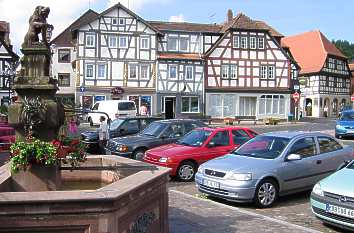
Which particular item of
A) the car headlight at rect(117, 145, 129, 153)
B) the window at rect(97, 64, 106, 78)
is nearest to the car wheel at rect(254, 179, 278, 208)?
the car headlight at rect(117, 145, 129, 153)

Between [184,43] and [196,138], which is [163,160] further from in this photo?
[184,43]

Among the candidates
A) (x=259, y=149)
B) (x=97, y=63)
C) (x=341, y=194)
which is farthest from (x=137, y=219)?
(x=97, y=63)

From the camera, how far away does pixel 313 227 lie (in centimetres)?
893

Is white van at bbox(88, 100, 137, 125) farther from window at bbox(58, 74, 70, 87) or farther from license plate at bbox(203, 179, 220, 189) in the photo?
license plate at bbox(203, 179, 220, 189)

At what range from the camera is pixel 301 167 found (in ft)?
36.7

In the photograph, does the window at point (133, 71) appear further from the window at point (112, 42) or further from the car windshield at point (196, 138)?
the car windshield at point (196, 138)

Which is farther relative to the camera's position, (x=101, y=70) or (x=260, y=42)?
(x=260, y=42)

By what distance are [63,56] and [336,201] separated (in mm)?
54763

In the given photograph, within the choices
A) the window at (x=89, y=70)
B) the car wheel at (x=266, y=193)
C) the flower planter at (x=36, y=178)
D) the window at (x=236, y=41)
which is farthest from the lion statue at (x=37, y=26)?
the window at (x=236, y=41)

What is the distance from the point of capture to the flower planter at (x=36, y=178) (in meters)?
6.47

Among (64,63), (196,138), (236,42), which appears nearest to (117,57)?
(236,42)

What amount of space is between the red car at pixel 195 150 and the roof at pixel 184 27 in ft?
115

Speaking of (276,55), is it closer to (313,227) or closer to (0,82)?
(0,82)

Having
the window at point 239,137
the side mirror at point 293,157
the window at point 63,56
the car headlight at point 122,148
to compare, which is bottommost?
the car headlight at point 122,148
